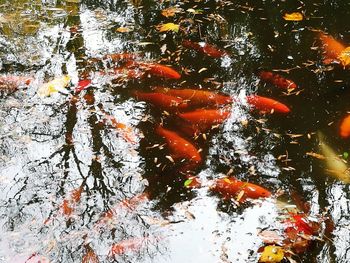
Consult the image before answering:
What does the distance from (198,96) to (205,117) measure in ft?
1.41

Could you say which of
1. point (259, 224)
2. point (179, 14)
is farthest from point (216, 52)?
point (259, 224)

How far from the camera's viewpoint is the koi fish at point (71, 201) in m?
3.30

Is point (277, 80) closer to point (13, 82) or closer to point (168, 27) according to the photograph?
point (168, 27)

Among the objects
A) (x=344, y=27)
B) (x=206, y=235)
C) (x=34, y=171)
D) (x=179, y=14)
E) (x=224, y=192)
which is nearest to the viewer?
(x=206, y=235)

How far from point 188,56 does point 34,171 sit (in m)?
2.79

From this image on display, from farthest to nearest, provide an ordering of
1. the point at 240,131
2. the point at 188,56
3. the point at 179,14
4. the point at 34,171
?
the point at 179,14, the point at 188,56, the point at 240,131, the point at 34,171

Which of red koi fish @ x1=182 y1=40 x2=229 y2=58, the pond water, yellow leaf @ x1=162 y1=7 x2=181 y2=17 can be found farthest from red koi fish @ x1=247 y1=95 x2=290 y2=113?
yellow leaf @ x1=162 y1=7 x2=181 y2=17

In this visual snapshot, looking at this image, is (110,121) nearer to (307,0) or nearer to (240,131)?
(240,131)

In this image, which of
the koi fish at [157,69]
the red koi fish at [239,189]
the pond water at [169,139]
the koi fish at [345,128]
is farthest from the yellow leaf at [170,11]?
the red koi fish at [239,189]

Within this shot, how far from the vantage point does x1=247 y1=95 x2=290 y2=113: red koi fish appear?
4.36 m

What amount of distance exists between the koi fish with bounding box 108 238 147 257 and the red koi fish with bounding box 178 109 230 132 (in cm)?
154

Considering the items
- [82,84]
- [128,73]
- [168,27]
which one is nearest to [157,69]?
[128,73]

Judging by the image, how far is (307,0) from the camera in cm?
684

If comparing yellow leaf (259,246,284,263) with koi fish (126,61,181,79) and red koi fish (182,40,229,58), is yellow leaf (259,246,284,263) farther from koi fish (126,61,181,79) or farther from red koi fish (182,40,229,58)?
red koi fish (182,40,229,58)
